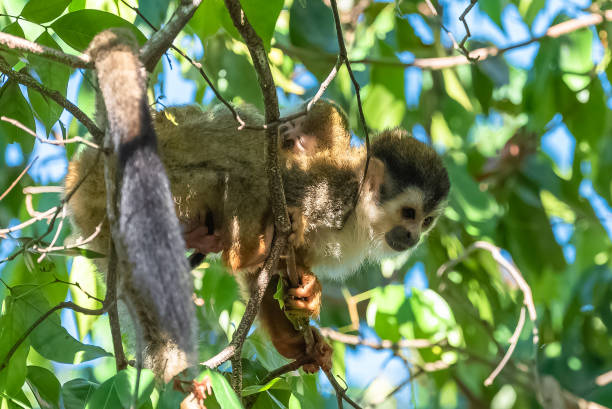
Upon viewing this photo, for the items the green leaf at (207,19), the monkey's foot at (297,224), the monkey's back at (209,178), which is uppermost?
the green leaf at (207,19)

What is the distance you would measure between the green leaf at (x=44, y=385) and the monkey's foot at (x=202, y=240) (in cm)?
71

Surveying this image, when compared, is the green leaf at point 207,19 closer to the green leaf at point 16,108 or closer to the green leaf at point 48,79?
the green leaf at point 48,79

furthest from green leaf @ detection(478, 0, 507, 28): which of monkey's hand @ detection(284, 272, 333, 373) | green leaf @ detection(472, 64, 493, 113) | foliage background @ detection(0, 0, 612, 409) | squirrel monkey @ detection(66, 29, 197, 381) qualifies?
squirrel monkey @ detection(66, 29, 197, 381)

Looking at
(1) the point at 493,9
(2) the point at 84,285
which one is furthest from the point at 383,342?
(1) the point at 493,9

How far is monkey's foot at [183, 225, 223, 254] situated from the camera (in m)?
2.79

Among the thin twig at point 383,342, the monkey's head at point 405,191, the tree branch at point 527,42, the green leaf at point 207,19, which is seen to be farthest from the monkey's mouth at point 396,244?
the green leaf at point 207,19

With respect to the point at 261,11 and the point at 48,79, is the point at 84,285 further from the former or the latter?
the point at 261,11

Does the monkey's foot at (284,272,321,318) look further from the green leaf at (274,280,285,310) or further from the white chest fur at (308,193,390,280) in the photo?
the white chest fur at (308,193,390,280)

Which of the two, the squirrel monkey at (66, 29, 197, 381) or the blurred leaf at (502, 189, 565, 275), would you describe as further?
the blurred leaf at (502, 189, 565, 275)

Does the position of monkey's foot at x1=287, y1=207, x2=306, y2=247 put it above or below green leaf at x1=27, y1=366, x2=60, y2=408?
above

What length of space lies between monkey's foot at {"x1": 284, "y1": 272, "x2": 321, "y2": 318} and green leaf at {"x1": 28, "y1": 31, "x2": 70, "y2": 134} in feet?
3.48

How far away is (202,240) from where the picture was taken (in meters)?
2.81

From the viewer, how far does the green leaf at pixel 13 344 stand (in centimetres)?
215

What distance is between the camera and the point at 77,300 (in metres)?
2.90
